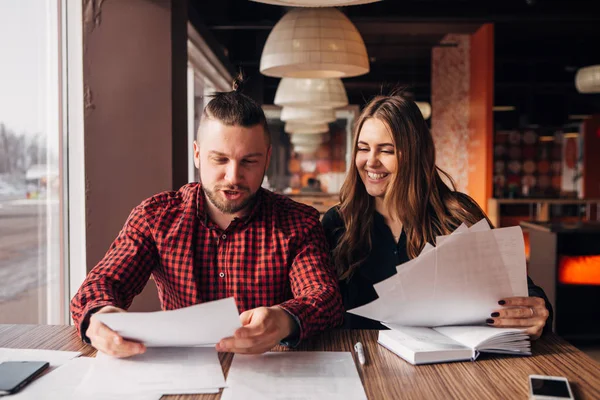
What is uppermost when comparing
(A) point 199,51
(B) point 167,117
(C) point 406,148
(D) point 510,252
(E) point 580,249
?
(A) point 199,51

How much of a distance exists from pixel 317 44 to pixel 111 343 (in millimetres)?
1883

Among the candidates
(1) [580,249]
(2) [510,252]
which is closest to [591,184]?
(1) [580,249]

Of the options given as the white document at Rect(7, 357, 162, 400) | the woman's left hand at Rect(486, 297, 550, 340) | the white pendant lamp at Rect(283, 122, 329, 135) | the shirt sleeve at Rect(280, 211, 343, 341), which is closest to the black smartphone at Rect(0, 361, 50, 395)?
the white document at Rect(7, 357, 162, 400)

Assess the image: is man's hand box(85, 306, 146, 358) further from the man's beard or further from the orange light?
the orange light

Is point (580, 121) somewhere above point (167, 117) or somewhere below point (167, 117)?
above

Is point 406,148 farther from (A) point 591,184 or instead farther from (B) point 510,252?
(A) point 591,184

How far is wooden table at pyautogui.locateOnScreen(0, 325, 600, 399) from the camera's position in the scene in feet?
3.54

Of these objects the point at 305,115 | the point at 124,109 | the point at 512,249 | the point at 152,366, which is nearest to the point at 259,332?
the point at 152,366

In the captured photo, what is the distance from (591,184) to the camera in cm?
1470

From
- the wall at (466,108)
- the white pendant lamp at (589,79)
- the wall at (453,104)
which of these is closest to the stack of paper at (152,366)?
the white pendant lamp at (589,79)

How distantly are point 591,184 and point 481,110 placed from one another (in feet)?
29.1

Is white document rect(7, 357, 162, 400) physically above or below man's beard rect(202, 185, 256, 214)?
below

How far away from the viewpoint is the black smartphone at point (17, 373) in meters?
1.05

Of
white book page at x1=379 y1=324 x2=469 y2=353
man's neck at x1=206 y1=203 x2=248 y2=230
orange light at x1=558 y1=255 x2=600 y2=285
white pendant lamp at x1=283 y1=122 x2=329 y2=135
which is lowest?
orange light at x1=558 y1=255 x2=600 y2=285
